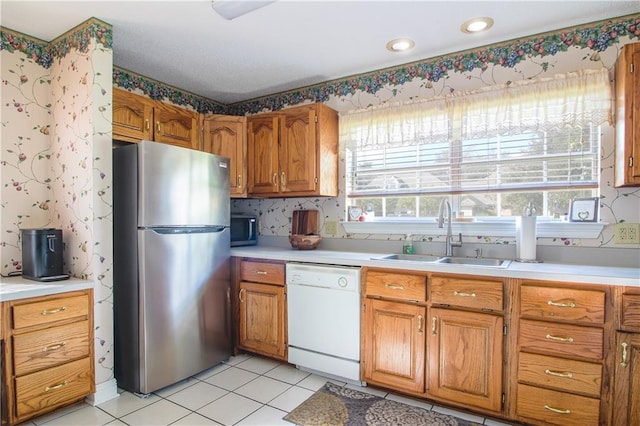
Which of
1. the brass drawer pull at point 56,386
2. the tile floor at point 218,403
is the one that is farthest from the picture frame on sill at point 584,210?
the brass drawer pull at point 56,386

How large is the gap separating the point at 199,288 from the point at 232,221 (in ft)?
2.67

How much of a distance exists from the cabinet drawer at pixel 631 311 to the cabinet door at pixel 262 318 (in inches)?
78.9

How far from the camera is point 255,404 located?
84.8 inches

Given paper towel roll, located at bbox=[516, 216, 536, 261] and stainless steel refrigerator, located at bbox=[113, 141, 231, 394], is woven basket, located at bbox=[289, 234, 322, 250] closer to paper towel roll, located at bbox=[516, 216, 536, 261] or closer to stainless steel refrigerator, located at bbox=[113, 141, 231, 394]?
stainless steel refrigerator, located at bbox=[113, 141, 231, 394]

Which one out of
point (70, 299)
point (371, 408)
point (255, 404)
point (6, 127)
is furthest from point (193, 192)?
point (371, 408)

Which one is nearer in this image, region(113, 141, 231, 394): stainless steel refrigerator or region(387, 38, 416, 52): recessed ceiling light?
region(113, 141, 231, 394): stainless steel refrigerator

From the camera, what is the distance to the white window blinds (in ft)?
7.18

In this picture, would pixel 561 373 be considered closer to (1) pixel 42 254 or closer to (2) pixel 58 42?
(1) pixel 42 254

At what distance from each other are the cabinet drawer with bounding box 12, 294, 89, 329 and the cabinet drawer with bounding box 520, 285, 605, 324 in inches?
98.7

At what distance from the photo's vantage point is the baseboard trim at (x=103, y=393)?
2133mm

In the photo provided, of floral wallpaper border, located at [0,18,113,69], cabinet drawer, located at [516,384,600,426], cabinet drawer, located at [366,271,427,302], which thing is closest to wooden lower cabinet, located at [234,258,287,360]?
cabinet drawer, located at [366,271,427,302]

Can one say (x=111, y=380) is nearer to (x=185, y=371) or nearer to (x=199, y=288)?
(x=185, y=371)

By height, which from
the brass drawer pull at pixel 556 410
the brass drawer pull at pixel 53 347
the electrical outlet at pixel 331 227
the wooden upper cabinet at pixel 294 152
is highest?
the wooden upper cabinet at pixel 294 152

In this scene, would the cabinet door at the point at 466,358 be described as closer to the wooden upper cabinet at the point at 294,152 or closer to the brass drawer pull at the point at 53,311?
the wooden upper cabinet at the point at 294,152
